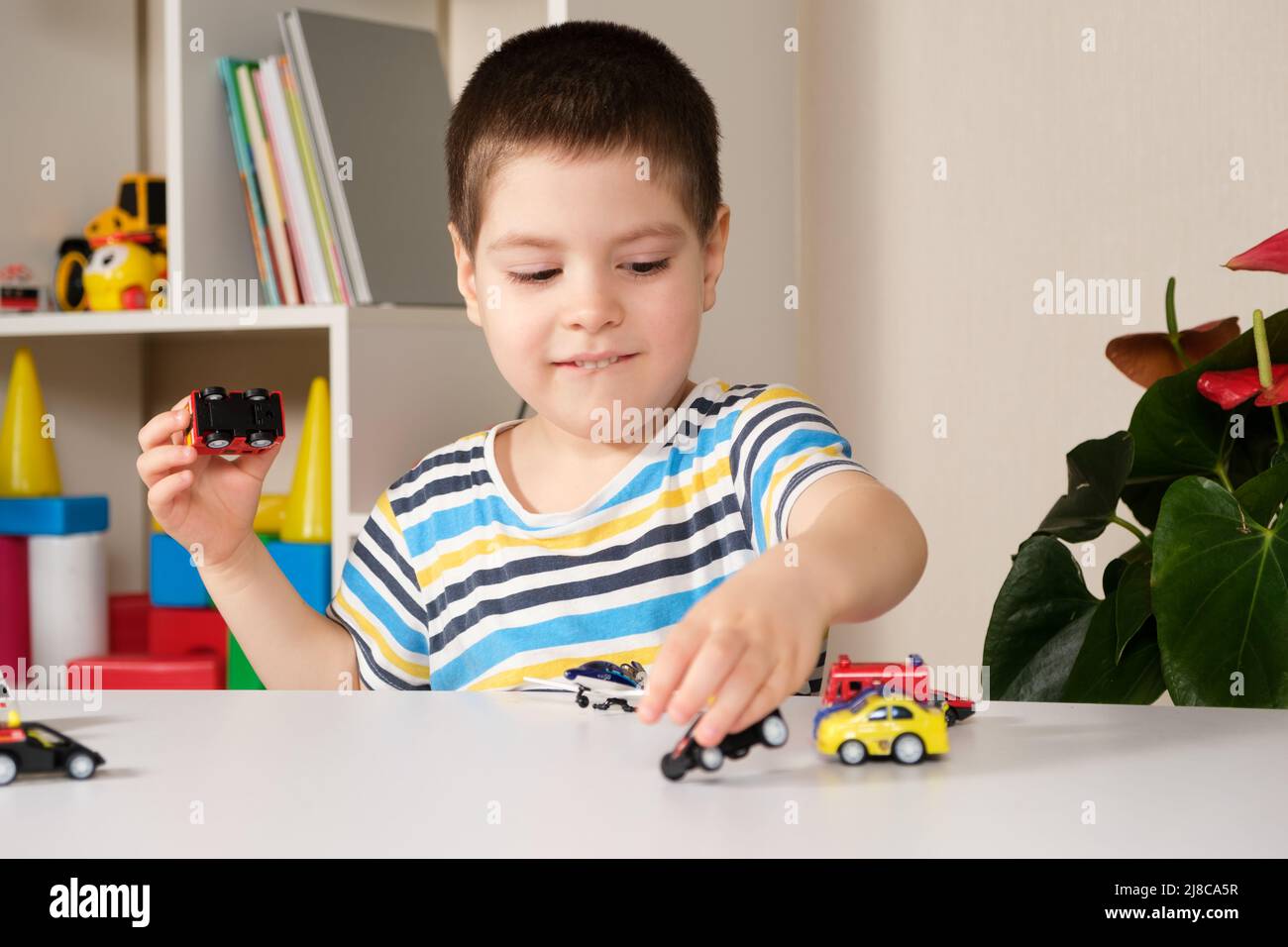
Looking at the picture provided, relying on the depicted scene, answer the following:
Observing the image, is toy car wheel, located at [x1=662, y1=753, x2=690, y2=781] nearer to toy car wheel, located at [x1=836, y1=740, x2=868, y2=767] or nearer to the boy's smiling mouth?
toy car wheel, located at [x1=836, y1=740, x2=868, y2=767]

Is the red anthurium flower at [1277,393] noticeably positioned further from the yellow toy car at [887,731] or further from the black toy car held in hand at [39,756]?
the black toy car held in hand at [39,756]

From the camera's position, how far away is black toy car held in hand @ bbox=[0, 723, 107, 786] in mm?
442

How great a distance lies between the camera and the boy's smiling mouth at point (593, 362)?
0.89 meters

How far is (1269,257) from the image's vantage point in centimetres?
88

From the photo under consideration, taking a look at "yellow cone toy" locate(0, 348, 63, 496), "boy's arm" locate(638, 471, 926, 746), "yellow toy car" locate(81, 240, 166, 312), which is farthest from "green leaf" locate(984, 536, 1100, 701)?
"yellow cone toy" locate(0, 348, 63, 496)

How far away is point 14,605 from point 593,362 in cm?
115

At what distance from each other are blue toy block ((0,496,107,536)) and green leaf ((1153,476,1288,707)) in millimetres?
1377

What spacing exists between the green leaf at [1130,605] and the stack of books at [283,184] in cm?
99

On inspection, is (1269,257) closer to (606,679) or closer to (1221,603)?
(1221,603)

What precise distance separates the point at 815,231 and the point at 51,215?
3.51 ft

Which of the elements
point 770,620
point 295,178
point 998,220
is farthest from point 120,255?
point 770,620

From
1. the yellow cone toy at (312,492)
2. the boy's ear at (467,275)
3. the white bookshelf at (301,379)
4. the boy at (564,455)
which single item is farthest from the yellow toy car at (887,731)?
the yellow cone toy at (312,492)

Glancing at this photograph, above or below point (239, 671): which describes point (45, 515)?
above

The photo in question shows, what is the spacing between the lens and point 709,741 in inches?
16.9
